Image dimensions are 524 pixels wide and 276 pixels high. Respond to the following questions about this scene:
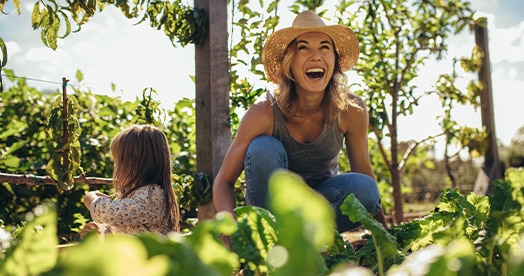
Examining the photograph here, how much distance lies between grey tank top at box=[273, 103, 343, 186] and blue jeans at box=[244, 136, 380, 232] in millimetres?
222

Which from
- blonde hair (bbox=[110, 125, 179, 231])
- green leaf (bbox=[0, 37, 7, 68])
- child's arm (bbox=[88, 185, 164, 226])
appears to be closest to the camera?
green leaf (bbox=[0, 37, 7, 68])

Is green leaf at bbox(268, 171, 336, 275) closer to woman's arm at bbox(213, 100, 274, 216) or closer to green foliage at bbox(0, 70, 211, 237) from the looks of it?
woman's arm at bbox(213, 100, 274, 216)

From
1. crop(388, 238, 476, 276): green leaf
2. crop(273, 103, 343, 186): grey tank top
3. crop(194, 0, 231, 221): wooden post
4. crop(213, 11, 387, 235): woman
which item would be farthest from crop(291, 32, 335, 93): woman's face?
crop(388, 238, 476, 276): green leaf

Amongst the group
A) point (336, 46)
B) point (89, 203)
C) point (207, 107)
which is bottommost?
point (89, 203)

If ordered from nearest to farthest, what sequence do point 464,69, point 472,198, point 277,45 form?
point 472,198 → point 277,45 → point 464,69

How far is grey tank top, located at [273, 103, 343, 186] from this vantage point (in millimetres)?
2408

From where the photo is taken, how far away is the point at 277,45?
266cm

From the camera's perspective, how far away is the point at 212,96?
2793 millimetres

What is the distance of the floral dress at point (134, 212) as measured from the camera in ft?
7.59

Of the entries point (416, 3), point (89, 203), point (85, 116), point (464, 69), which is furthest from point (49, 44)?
point (464, 69)

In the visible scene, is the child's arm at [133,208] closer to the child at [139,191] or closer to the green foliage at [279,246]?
the child at [139,191]

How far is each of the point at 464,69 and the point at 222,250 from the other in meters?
5.48

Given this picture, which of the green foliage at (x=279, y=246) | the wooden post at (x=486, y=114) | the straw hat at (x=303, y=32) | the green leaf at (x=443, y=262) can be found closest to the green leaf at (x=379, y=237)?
the green foliage at (x=279, y=246)

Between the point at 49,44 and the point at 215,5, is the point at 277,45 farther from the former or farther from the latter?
the point at 49,44
